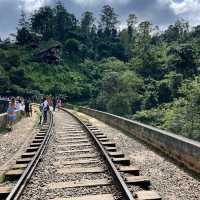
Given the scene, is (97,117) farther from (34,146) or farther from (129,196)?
(129,196)

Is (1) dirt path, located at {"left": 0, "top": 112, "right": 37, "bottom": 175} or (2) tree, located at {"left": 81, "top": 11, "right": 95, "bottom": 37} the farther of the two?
(2) tree, located at {"left": 81, "top": 11, "right": 95, "bottom": 37}

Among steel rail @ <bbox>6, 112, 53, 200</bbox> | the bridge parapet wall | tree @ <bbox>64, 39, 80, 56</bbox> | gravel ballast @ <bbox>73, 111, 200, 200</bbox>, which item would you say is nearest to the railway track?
steel rail @ <bbox>6, 112, 53, 200</bbox>

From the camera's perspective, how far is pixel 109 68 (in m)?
87.4

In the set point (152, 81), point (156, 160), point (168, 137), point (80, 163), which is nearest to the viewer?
point (80, 163)

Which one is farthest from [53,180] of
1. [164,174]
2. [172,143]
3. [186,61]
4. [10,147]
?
[186,61]

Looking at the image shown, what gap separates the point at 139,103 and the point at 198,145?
59032mm

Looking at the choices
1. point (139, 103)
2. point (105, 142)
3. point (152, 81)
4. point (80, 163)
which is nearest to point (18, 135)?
point (105, 142)

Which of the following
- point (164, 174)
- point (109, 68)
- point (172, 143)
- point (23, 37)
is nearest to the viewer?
point (164, 174)

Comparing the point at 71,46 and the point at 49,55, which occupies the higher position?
the point at 71,46

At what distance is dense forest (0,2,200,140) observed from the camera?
5542cm

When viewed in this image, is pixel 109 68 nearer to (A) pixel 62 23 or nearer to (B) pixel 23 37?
(B) pixel 23 37

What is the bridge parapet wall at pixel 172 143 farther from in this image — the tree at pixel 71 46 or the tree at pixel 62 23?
the tree at pixel 62 23

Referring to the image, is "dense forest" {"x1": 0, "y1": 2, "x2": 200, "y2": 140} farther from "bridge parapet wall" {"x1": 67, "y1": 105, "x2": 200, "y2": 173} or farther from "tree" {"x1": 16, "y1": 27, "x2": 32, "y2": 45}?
"bridge parapet wall" {"x1": 67, "y1": 105, "x2": 200, "y2": 173}

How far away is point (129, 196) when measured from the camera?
6.15 metres
